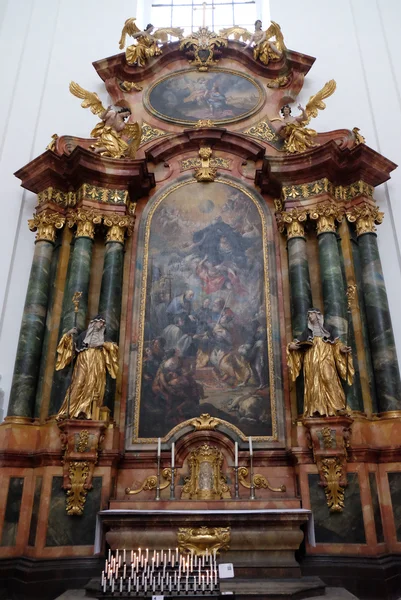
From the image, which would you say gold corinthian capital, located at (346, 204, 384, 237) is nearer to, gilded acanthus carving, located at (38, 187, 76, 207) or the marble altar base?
the marble altar base

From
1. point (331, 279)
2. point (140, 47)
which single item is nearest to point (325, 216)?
point (331, 279)

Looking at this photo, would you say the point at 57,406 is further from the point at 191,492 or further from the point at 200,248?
the point at 200,248

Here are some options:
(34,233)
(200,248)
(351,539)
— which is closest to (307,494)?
(351,539)

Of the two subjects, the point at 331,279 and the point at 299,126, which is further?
the point at 299,126

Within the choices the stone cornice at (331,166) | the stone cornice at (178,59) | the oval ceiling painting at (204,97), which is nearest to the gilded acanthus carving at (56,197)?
the oval ceiling painting at (204,97)

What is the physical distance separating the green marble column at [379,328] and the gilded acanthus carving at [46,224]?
15.4 feet

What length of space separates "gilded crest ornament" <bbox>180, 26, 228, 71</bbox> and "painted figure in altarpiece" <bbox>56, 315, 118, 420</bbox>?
17.9 feet

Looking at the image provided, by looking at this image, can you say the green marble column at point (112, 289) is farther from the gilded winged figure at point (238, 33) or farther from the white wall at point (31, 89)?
the gilded winged figure at point (238, 33)

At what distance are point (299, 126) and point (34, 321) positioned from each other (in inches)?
205

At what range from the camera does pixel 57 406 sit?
23.6ft

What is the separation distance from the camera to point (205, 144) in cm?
908

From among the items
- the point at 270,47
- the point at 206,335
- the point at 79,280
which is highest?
the point at 270,47

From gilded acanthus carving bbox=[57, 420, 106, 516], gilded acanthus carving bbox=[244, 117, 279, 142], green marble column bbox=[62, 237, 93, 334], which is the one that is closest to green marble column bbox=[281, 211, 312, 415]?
gilded acanthus carving bbox=[244, 117, 279, 142]

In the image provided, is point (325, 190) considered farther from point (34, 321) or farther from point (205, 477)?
point (34, 321)
